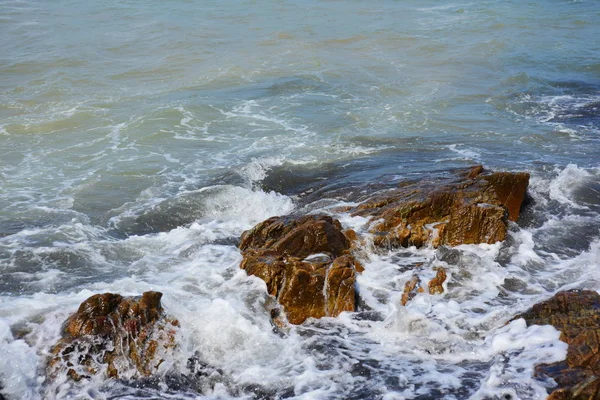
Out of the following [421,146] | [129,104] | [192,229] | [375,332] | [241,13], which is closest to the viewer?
[375,332]

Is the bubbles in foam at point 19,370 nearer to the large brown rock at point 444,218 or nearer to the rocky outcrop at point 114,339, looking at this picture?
the rocky outcrop at point 114,339

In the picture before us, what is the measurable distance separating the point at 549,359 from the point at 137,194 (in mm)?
8544

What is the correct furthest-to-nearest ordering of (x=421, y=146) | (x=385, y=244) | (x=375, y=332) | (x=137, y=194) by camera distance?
(x=421, y=146) → (x=137, y=194) → (x=385, y=244) → (x=375, y=332)

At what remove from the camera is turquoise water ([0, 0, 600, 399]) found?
23.2ft

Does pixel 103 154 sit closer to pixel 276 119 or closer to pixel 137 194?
pixel 137 194

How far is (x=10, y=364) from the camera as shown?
6.66 m

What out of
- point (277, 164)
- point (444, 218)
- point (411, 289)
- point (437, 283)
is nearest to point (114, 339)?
point (411, 289)

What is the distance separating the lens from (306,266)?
8.08m

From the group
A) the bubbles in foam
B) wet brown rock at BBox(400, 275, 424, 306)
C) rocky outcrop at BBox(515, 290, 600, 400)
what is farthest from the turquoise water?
rocky outcrop at BBox(515, 290, 600, 400)

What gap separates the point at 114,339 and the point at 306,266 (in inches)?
96.7

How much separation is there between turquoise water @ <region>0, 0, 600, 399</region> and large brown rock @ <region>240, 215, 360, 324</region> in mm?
234

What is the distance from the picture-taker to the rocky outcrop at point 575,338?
18.7ft

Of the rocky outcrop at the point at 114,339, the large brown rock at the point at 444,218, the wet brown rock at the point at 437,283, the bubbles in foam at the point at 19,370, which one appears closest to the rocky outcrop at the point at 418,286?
the wet brown rock at the point at 437,283

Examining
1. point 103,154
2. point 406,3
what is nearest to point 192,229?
point 103,154
